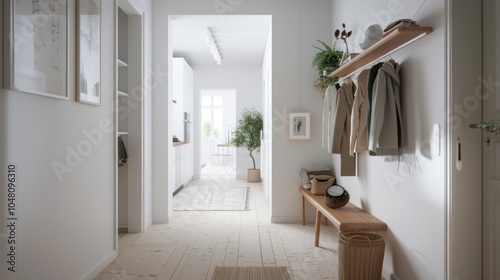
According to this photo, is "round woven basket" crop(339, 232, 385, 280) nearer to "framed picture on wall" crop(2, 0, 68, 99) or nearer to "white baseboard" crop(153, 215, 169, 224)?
"framed picture on wall" crop(2, 0, 68, 99)

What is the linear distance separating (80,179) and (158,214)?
7.15 ft

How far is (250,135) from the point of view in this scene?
8.98 metres

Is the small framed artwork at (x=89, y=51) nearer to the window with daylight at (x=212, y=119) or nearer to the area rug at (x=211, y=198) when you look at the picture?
the area rug at (x=211, y=198)

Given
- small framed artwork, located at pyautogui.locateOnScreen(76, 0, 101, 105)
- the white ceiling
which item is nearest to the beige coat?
small framed artwork, located at pyautogui.locateOnScreen(76, 0, 101, 105)

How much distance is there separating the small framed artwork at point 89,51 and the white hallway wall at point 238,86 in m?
6.25

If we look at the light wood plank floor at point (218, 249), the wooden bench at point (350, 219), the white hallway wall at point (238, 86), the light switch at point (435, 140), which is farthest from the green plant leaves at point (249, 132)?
the light switch at point (435, 140)

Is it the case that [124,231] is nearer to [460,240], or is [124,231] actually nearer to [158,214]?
[158,214]

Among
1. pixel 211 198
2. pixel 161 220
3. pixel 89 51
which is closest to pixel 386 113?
pixel 89 51

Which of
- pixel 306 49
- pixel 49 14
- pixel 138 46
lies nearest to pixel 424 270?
pixel 49 14

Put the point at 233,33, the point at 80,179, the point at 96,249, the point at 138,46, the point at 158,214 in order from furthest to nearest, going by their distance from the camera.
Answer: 1. the point at 233,33
2. the point at 158,214
3. the point at 138,46
4. the point at 96,249
5. the point at 80,179

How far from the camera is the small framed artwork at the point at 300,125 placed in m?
4.93

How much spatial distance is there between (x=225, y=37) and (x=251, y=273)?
4641 millimetres

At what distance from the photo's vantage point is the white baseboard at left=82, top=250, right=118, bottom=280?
3034 mm

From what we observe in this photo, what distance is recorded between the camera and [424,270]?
2.51 m
